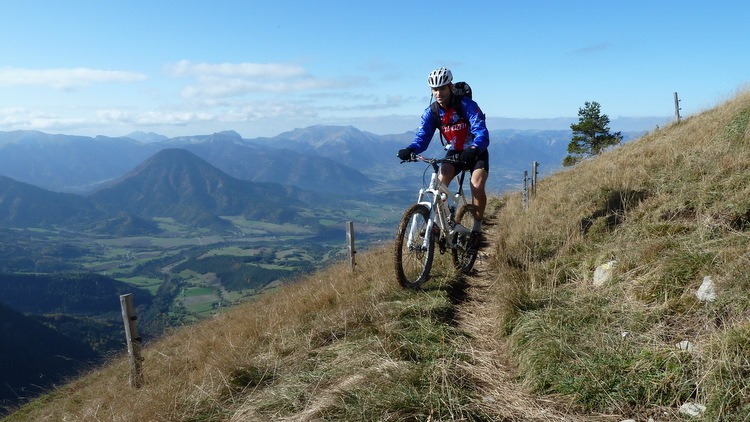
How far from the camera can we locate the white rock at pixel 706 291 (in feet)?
10.5

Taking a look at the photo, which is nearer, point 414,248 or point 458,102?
point 414,248

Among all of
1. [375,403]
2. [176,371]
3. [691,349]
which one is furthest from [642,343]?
[176,371]

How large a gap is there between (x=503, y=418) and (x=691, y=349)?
1.32 metres

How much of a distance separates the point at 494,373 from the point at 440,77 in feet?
12.6

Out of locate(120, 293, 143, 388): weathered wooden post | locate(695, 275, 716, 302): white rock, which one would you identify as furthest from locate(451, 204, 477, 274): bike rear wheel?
locate(120, 293, 143, 388): weathered wooden post

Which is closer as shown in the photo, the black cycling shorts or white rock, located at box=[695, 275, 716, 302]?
white rock, located at box=[695, 275, 716, 302]

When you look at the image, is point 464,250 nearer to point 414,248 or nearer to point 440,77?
point 414,248

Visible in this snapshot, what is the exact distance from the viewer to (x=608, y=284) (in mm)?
4215

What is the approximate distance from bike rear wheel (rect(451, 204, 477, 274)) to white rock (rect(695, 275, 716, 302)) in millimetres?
2919

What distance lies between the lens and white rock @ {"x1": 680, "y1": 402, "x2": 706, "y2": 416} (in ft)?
7.56

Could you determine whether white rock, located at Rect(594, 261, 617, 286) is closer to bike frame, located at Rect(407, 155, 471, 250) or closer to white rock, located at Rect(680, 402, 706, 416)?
bike frame, located at Rect(407, 155, 471, 250)

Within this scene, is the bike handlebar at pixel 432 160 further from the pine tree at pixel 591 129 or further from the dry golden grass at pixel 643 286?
the pine tree at pixel 591 129

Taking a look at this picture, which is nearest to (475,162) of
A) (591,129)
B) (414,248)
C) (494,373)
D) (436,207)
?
(436,207)

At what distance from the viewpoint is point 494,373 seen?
333 cm
